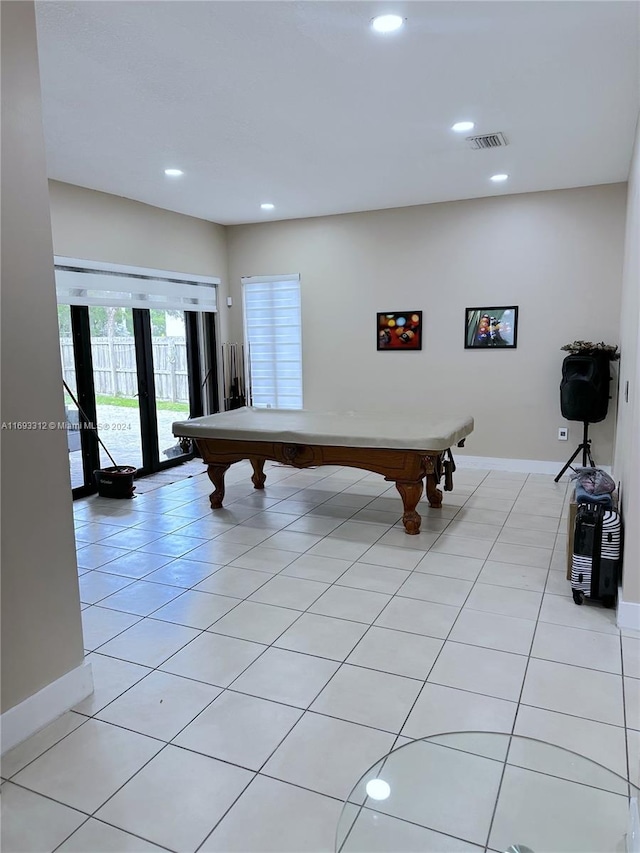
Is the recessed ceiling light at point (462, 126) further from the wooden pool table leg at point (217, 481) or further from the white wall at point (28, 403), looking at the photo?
the wooden pool table leg at point (217, 481)

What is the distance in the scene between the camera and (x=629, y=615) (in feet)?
9.47

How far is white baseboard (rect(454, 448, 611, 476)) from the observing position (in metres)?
5.95

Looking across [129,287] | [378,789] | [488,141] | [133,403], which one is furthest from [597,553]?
[129,287]

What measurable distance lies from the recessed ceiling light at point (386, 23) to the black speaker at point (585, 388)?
356 centimetres

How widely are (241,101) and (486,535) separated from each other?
328 cm

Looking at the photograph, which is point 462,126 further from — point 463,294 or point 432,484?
point 432,484

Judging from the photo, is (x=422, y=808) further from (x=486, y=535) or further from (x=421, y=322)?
(x=421, y=322)

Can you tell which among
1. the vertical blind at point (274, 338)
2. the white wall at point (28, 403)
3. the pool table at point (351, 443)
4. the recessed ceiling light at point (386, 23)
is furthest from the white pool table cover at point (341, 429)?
the recessed ceiling light at point (386, 23)

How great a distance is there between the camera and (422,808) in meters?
1.71

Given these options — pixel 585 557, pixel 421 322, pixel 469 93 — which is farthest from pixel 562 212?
pixel 585 557

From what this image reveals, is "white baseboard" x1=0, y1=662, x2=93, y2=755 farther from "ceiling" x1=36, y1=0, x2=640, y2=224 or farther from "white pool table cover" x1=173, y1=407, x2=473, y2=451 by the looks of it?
"ceiling" x1=36, y1=0, x2=640, y2=224

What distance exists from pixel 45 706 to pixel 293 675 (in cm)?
99

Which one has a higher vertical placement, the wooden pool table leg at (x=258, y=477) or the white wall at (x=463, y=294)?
the white wall at (x=463, y=294)

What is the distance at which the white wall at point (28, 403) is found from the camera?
2025 mm
